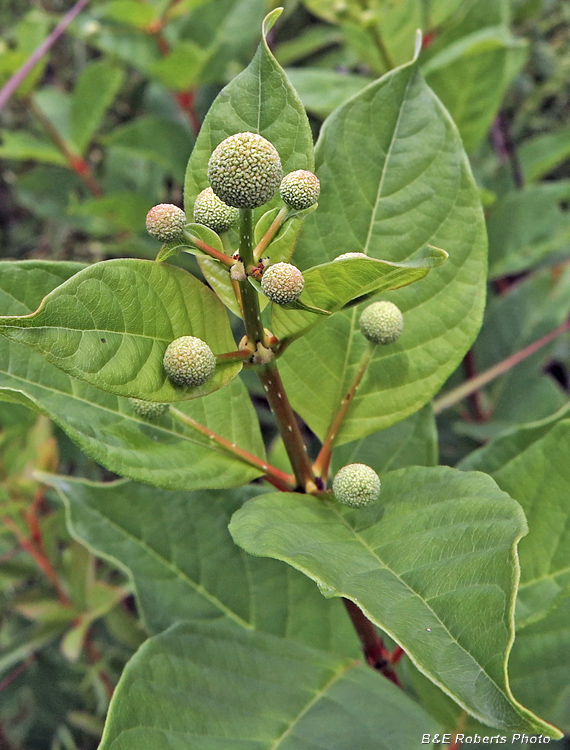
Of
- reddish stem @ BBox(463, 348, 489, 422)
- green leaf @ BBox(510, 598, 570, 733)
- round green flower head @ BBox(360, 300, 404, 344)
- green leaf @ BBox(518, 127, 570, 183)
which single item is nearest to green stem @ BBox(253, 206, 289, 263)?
round green flower head @ BBox(360, 300, 404, 344)

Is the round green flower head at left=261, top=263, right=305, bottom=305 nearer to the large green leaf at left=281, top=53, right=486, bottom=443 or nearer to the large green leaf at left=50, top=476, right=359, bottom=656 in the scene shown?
the large green leaf at left=281, top=53, right=486, bottom=443

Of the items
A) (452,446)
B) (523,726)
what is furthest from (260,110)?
(452,446)

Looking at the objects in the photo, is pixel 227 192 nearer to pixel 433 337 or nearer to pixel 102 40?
pixel 433 337

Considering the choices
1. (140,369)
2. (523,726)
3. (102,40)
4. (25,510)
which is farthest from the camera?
(102,40)

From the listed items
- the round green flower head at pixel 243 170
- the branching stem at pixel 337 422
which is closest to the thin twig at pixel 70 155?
the branching stem at pixel 337 422

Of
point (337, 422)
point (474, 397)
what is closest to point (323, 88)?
point (474, 397)

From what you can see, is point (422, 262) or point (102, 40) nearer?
point (422, 262)
